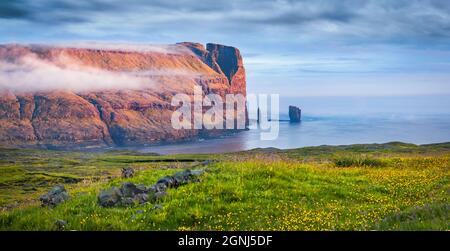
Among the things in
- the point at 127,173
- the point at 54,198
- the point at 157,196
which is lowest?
the point at 127,173

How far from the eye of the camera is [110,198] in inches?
642

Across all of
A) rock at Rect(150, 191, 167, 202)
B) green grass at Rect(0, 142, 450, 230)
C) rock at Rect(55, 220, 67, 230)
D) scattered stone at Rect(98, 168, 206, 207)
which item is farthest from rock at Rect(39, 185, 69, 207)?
rock at Rect(55, 220, 67, 230)

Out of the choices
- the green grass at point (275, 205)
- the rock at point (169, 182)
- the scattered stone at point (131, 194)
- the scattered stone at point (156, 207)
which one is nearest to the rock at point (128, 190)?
the scattered stone at point (131, 194)

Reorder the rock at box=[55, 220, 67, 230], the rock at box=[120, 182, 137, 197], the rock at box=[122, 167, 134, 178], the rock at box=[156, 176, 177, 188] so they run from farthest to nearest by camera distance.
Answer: the rock at box=[122, 167, 134, 178]
the rock at box=[156, 176, 177, 188]
the rock at box=[120, 182, 137, 197]
the rock at box=[55, 220, 67, 230]

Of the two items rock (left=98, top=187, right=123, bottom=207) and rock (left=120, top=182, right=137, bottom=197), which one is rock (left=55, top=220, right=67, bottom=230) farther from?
rock (left=120, top=182, right=137, bottom=197)

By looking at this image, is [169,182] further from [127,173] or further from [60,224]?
[127,173]

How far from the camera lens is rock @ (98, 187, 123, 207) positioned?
16.2 metres

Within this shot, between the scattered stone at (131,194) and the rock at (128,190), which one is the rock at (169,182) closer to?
the scattered stone at (131,194)

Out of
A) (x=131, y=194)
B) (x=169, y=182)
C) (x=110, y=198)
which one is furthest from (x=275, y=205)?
(x=110, y=198)
